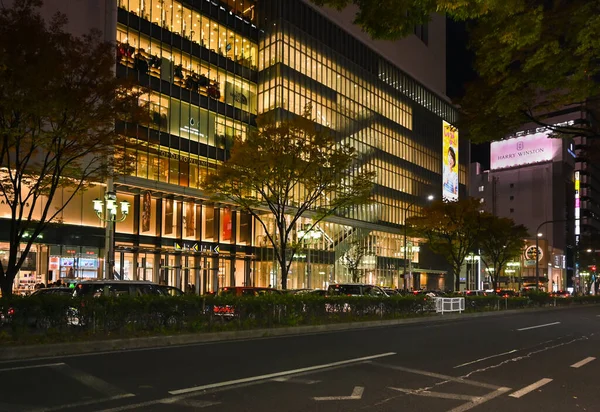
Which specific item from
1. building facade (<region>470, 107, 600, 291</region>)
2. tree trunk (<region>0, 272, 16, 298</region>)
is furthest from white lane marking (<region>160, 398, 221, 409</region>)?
building facade (<region>470, 107, 600, 291</region>)

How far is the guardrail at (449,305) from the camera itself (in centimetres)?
2939

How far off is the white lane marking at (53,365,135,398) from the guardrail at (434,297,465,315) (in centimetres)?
2176

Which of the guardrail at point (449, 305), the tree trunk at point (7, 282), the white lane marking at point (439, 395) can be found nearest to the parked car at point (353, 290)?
the guardrail at point (449, 305)

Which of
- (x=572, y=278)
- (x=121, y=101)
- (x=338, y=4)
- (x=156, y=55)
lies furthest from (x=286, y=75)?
(x=572, y=278)

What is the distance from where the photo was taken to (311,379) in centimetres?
996

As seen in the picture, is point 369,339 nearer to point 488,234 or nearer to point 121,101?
point 121,101

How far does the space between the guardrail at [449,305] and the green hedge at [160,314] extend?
6487 millimetres

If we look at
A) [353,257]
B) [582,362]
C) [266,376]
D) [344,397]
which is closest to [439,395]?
[344,397]

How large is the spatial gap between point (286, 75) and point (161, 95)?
13351 mm

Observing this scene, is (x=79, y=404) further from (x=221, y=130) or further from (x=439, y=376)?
(x=221, y=130)

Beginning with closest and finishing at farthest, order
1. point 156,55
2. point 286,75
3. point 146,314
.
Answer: point 146,314
point 156,55
point 286,75

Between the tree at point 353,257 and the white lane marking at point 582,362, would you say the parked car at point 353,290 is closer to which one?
the white lane marking at point 582,362

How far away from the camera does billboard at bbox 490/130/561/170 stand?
386 feet

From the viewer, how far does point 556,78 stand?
38.5 ft
